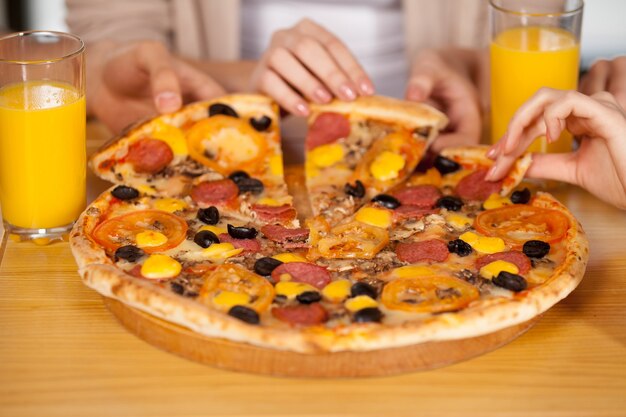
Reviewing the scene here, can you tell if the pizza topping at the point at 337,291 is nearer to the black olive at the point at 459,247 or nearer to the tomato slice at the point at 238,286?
the tomato slice at the point at 238,286

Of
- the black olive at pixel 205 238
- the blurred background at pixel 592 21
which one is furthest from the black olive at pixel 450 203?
the blurred background at pixel 592 21

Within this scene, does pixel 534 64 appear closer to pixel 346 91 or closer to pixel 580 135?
pixel 580 135

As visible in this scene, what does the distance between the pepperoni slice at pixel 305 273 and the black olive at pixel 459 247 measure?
27 cm

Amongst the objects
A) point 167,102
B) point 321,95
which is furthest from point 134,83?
point 321,95

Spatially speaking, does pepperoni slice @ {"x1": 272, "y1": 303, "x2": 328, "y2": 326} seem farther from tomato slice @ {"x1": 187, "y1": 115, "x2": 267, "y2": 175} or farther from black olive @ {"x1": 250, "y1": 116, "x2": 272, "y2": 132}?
black olive @ {"x1": 250, "y1": 116, "x2": 272, "y2": 132}

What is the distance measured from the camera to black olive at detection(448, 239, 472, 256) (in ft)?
6.19

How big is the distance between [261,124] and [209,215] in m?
0.53

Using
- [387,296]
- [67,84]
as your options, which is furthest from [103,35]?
[387,296]

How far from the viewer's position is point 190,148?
2.41 meters

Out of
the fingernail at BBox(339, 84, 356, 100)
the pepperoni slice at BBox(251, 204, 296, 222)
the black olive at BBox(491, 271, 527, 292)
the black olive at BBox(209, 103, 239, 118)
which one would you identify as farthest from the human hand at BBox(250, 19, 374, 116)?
the black olive at BBox(491, 271, 527, 292)

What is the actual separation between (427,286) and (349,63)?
1044 mm

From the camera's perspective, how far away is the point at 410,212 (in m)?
2.13

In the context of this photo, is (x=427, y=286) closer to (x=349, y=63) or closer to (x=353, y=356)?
(x=353, y=356)

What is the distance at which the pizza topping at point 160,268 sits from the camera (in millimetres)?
1774
